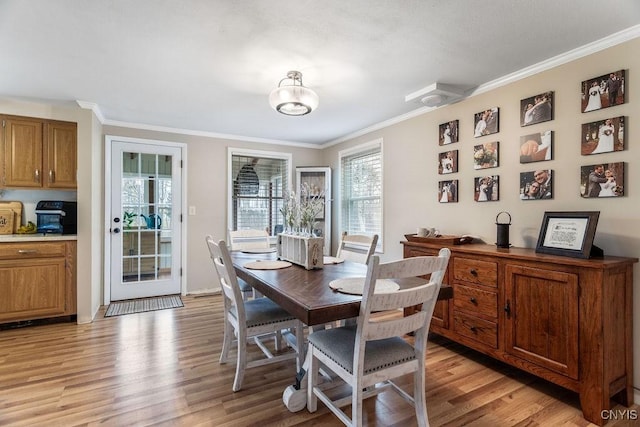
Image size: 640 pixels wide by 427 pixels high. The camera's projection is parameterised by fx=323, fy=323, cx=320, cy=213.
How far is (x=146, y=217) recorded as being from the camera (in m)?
4.16

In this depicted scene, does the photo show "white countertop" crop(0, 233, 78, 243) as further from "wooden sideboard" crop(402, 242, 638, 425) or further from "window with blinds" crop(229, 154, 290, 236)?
"wooden sideboard" crop(402, 242, 638, 425)

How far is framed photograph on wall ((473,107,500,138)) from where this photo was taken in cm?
274

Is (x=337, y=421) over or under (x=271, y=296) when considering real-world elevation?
under

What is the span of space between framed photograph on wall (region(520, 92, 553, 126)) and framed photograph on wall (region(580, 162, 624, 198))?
1.58ft

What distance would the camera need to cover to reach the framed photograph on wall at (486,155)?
2740 mm

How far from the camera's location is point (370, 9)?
1759 millimetres

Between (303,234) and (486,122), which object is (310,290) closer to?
(303,234)

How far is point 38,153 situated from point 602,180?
4.86 m

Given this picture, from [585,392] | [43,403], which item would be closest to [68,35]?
[43,403]

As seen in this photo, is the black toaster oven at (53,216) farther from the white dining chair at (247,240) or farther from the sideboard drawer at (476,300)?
the sideboard drawer at (476,300)

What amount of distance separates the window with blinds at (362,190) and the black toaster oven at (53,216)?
3313 mm

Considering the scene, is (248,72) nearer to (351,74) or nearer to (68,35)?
(351,74)

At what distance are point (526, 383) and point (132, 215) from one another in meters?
4.38

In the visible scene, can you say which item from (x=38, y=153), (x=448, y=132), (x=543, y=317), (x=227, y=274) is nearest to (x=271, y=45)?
(x=227, y=274)
